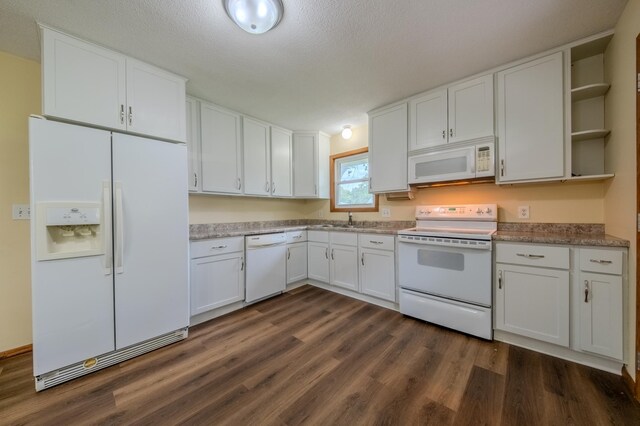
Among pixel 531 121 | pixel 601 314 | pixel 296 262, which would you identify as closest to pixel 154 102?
pixel 296 262

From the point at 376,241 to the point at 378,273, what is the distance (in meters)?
0.37

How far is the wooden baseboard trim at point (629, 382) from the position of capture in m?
1.41

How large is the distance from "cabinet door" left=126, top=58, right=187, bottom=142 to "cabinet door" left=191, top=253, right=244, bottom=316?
1.23 metres

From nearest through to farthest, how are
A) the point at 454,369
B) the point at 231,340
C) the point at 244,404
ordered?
1. the point at 244,404
2. the point at 454,369
3. the point at 231,340

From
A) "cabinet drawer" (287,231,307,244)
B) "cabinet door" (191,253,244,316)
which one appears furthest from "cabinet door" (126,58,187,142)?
"cabinet drawer" (287,231,307,244)

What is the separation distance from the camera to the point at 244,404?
1423 mm

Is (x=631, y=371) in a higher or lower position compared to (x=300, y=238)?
lower

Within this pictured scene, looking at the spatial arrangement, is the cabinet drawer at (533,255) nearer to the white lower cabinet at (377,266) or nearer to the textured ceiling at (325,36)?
the white lower cabinet at (377,266)

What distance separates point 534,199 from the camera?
2262mm

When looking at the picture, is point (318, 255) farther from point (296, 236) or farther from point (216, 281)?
point (216, 281)

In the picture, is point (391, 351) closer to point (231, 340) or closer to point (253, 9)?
point (231, 340)

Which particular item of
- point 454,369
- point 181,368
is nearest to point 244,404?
point 181,368

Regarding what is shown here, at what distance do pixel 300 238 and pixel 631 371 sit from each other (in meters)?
3.03

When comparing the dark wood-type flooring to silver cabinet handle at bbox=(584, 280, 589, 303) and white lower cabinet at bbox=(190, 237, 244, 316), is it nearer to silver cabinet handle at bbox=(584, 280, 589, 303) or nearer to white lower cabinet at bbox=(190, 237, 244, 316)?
white lower cabinet at bbox=(190, 237, 244, 316)
